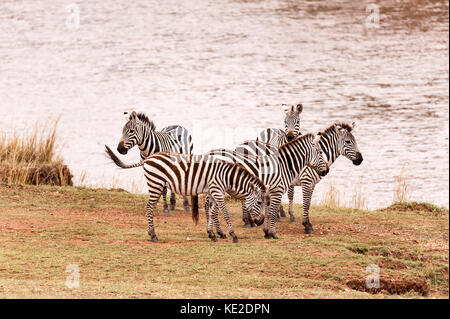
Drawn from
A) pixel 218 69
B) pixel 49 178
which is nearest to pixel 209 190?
pixel 49 178

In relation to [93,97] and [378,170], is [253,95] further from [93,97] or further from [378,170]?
[378,170]

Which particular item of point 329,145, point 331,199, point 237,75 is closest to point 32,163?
point 331,199

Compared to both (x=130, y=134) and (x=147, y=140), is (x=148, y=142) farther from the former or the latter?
(x=130, y=134)

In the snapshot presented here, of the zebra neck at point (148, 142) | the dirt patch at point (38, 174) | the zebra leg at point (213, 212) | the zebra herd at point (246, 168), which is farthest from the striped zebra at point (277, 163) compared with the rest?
the dirt patch at point (38, 174)

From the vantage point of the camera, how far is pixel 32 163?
18594 millimetres

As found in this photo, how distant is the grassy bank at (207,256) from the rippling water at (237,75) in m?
5.12

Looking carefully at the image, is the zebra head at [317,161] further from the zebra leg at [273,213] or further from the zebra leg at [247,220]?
the zebra leg at [247,220]

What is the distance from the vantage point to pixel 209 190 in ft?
40.2

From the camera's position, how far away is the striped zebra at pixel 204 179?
12.2 m

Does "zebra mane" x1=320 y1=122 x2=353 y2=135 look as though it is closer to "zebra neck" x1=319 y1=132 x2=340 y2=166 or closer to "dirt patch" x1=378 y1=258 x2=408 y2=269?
"zebra neck" x1=319 y1=132 x2=340 y2=166

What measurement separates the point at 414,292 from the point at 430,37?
115 feet

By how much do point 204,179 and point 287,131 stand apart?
3091mm

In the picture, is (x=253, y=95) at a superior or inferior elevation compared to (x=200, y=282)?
superior
